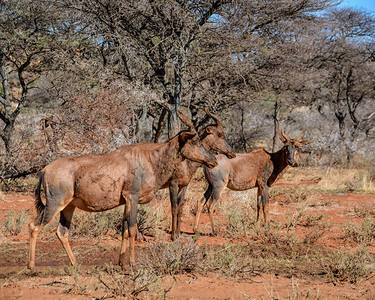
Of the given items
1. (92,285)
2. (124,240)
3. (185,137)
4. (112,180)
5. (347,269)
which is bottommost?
(92,285)

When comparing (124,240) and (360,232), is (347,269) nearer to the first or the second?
(360,232)

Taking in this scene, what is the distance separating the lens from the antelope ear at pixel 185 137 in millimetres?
6742

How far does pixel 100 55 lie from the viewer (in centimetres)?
1838

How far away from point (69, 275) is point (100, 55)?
44.6 feet

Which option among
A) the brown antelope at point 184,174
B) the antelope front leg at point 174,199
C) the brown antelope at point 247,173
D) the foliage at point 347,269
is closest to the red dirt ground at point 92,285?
the foliage at point 347,269

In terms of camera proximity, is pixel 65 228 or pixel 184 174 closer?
pixel 65 228

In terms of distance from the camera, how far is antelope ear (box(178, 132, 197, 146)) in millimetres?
6742

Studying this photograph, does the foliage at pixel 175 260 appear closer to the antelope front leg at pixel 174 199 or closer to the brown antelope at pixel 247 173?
the antelope front leg at pixel 174 199

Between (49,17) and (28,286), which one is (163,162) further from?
(49,17)

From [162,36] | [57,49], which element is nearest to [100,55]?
[57,49]

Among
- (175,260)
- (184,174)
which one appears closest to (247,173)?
(184,174)

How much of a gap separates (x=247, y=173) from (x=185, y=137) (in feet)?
12.5

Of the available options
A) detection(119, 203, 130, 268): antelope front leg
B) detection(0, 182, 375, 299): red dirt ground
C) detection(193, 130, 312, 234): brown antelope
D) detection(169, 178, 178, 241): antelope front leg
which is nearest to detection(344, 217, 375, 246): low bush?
detection(0, 182, 375, 299): red dirt ground

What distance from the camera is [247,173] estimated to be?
33.7 feet
